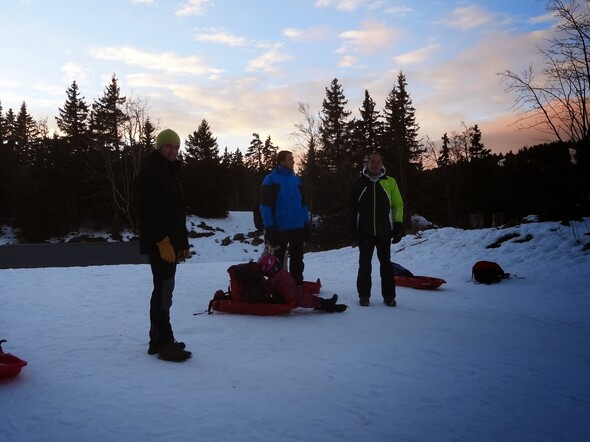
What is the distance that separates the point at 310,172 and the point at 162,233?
2876cm

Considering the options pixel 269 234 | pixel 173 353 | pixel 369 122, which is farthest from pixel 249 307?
pixel 369 122

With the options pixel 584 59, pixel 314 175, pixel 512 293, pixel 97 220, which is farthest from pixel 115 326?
pixel 97 220

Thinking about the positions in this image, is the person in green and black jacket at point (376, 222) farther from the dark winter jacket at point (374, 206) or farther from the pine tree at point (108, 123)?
the pine tree at point (108, 123)

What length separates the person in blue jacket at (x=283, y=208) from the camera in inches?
228

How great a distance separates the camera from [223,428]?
223 centimetres

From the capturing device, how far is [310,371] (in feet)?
10.3

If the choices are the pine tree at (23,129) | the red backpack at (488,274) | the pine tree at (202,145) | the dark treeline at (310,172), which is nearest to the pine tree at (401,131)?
the dark treeline at (310,172)

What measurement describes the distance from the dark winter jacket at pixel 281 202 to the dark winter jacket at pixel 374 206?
2.60 ft

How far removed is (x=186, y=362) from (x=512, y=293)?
5479 mm

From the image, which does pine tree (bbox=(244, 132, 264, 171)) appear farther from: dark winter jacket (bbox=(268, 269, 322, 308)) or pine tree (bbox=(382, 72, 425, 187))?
dark winter jacket (bbox=(268, 269, 322, 308))

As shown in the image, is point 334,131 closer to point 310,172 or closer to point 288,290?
point 310,172

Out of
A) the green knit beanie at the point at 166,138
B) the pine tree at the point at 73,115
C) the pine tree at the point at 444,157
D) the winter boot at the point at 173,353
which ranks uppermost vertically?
the pine tree at the point at 73,115

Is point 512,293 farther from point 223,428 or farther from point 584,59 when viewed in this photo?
point 584,59

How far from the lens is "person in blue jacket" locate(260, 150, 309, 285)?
5785mm
